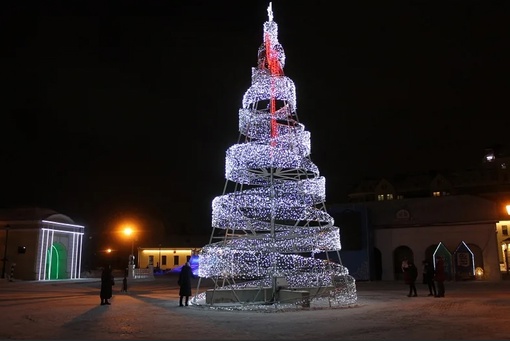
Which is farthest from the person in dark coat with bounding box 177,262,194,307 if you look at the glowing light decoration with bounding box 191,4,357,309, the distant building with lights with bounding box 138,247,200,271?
the distant building with lights with bounding box 138,247,200,271

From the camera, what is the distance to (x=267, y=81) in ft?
→ 57.0

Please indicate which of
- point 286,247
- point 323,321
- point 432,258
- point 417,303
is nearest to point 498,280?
point 432,258

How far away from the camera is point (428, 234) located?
124 feet

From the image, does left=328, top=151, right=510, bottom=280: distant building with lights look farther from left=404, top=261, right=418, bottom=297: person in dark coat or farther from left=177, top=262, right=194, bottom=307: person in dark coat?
left=177, top=262, right=194, bottom=307: person in dark coat

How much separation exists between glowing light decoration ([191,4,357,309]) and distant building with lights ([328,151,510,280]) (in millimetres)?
21276

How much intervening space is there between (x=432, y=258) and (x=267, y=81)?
25004 mm

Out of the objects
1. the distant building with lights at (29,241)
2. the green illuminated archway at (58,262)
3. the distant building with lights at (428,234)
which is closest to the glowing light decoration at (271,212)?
the distant building with lights at (428,234)

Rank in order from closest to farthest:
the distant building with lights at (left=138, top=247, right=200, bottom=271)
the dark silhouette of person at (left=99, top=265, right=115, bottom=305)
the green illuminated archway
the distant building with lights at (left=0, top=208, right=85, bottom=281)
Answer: the dark silhouette of person at (left=99, top=265, right=115, bottom=305) → the distant building with lights at (left=0, top=208, right=85, bottom=281) → the green illuminated archway → the distant building with lights at (left=138, top=247, right=200, bottom=271)

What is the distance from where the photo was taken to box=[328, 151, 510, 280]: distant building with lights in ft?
115

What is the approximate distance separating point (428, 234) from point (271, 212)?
25.0m

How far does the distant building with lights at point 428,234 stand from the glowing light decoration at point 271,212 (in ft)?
69.8

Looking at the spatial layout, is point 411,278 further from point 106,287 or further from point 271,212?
point 106,287

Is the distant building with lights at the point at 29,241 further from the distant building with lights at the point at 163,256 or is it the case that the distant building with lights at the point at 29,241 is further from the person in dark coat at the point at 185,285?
the distant building with lights at the point at 163,256

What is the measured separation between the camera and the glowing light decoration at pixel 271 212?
15812 mm
